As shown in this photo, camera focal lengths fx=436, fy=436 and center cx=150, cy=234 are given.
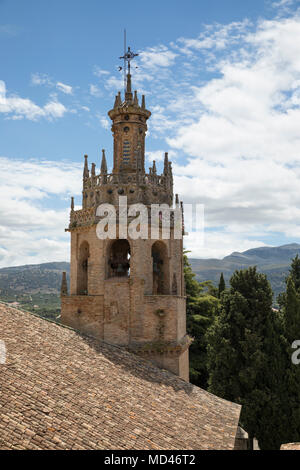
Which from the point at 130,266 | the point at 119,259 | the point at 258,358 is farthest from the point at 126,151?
the point at 258,358

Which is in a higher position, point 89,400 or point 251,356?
point 89,400

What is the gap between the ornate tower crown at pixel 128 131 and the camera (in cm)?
2188

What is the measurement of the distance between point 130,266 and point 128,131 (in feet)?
23.1

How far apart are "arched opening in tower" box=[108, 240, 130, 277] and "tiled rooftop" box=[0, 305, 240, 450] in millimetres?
4414

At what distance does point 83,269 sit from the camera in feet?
72.7

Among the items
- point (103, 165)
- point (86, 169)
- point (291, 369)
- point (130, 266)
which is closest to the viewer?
point (130, 266)

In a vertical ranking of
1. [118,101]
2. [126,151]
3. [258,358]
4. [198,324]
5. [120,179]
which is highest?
[118,101]

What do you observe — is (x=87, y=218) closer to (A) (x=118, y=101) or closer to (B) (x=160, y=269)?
(B) (x=160, y=269)

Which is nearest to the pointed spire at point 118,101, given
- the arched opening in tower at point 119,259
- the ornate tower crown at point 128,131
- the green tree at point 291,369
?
the ornate tower crown at point 128,131

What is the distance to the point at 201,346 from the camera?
34.6 m

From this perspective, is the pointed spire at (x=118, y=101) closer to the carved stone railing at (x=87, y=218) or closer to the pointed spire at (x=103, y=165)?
the pointed spire at (x=103, y=165)

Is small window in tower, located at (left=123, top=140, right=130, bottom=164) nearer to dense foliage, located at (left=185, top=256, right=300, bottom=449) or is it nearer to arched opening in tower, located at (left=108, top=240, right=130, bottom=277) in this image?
arched opening in tower, located at (left=108, top=240, right=130, bottom=277)

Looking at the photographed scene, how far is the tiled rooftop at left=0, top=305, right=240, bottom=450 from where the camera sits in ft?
35.4
